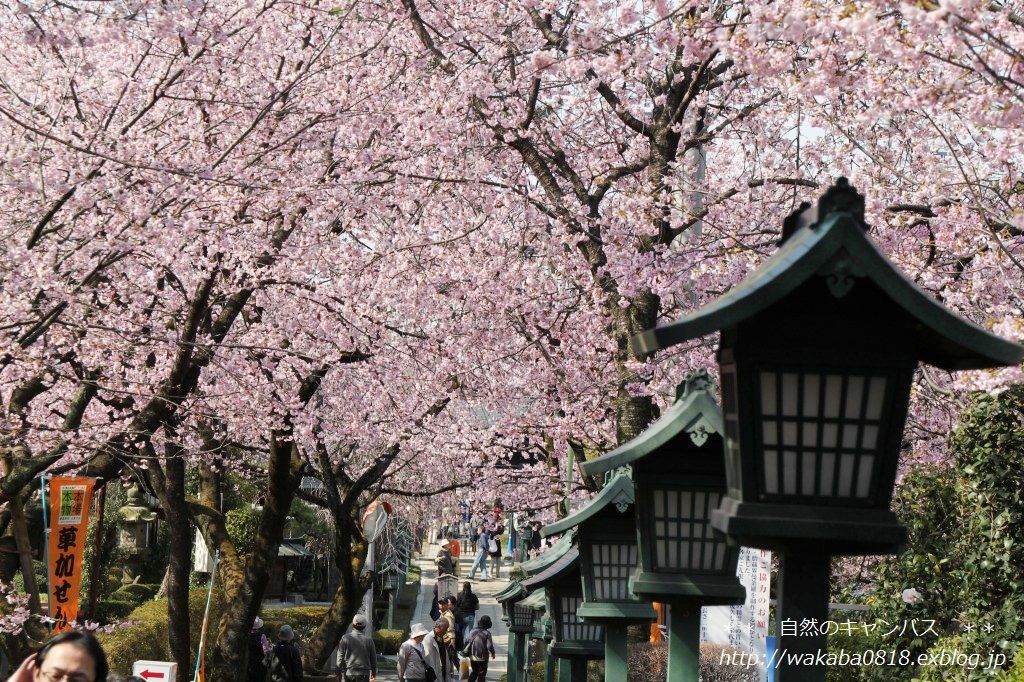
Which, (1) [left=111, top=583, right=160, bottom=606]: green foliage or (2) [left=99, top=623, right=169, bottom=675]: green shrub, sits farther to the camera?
(1) [left=111, top=583, right=160, bottom=606]: green foliage

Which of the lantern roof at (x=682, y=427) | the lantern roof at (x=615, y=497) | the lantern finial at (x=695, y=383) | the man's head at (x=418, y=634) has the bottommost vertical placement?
the man's head at (x=418, y=634)

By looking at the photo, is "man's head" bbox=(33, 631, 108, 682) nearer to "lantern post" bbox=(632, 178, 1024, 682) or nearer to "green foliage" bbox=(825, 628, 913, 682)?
"lantern post" bbox=(632, 178, 1024, 682)

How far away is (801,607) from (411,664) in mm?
11956

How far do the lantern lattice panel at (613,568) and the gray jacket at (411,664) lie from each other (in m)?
8.08

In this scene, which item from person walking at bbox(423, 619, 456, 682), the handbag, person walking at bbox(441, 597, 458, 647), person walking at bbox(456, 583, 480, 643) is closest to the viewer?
the handbag

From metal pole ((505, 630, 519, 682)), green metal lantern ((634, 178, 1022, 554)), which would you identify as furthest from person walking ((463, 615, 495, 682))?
green metal lantern ((634, 178, 1022, 554))

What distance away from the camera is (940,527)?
12.1m

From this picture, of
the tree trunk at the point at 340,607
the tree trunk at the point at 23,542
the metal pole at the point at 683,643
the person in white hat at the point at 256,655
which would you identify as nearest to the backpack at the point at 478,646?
the tree trunk at the point at 340,607

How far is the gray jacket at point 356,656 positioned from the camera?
14359 mm

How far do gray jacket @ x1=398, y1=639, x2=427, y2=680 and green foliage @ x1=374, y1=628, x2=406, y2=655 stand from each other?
11.3 meters

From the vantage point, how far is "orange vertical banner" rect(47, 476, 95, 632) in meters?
10.4

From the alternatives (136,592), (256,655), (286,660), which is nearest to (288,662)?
(286,660)

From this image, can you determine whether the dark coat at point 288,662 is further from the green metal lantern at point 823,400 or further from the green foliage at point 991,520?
the green metal lantern at point 823,400

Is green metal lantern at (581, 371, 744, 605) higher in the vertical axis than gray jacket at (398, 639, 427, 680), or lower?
higher
